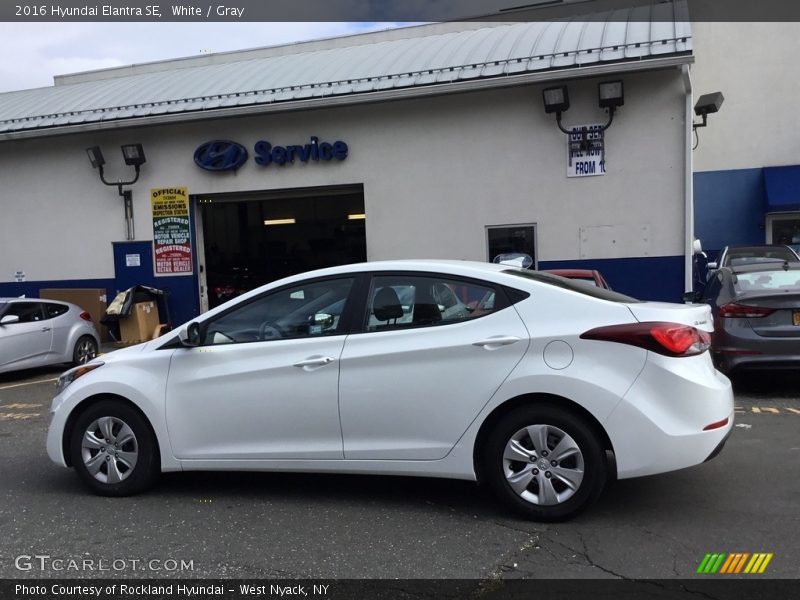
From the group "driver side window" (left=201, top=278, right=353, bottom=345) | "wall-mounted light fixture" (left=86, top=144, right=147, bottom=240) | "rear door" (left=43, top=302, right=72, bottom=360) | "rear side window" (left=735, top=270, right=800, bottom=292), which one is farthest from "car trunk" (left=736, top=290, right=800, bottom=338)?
"wall-mounted light fixture" (left=86, top=144, right=147, bottom=240)

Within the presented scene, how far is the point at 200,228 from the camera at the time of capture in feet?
47.6

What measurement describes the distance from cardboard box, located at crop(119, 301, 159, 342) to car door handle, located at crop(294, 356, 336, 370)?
9.92 meters

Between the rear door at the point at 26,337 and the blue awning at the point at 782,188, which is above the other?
the blue awning at the point at 782,188

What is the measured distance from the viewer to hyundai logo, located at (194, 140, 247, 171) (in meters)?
13.7

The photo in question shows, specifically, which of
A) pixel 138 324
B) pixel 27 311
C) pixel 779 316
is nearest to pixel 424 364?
pixel 779 316

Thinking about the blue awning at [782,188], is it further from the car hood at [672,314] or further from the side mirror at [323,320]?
the side mirror at [323,320]

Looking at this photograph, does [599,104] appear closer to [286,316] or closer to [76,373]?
[286,316]

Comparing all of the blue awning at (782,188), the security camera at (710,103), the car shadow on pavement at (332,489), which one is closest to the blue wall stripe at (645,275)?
the security camera at (710,103)

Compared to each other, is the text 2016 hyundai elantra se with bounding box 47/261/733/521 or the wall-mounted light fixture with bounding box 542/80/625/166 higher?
the wall-mounted light fixture with bounding box 542/80/625/166

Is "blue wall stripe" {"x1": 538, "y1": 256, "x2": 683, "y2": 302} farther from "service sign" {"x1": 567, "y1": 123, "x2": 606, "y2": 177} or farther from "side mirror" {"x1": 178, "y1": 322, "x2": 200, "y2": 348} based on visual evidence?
"side mirror" {"x1": 178, "y1": 322, "x2": 200, "y2": 348}

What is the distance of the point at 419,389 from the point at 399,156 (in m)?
9.13

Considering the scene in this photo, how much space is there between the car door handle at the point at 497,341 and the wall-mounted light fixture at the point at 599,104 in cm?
839

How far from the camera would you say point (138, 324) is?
44.8ft

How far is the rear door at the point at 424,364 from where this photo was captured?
429 cm
